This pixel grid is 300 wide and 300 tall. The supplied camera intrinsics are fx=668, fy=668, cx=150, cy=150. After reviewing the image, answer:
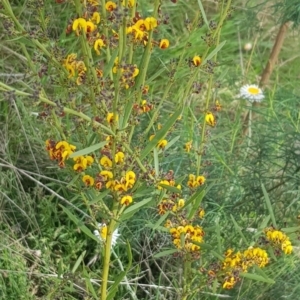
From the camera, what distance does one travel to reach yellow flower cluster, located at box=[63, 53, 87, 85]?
40.0 inches

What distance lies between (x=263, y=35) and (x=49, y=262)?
1.73 meters

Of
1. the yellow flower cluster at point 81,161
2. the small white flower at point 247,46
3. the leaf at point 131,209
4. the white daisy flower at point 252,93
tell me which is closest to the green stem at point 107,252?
the leaf at point 131,209

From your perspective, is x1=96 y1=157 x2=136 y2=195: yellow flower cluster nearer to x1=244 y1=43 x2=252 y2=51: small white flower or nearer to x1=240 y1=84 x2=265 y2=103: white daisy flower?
x1=240 y1=84 x2=265 y2=103: white daisy flower

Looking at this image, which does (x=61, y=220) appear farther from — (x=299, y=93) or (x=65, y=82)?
(x=65, y=82)

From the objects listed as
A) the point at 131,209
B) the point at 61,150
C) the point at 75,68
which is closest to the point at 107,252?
the point at 131,209

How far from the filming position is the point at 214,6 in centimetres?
316

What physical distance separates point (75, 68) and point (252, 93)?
1.34 m

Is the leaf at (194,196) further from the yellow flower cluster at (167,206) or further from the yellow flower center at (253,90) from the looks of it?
the yellow flower center at (253,90)

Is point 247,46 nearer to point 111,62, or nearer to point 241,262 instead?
Answer: point 241,262

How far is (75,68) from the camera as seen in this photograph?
102cm

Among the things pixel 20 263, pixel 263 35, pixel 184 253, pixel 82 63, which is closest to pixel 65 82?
pixel 82 63

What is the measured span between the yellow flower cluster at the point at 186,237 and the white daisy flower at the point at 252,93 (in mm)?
1057

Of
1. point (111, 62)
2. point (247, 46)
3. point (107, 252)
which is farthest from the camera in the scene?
point (247, 46)

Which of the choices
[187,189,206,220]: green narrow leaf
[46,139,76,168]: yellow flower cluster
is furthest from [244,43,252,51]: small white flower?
[46,139,76,168]: yellow flower cluster
